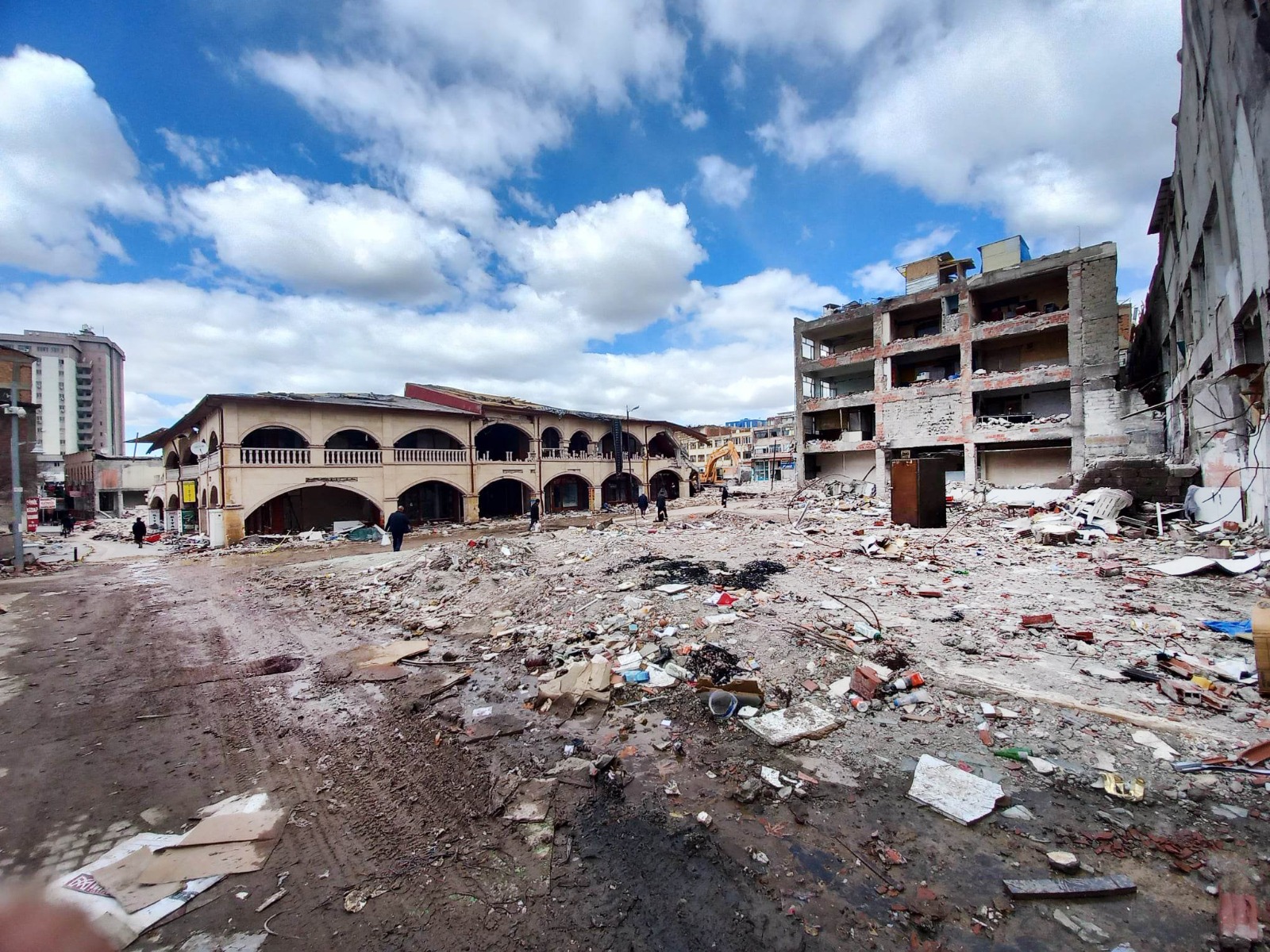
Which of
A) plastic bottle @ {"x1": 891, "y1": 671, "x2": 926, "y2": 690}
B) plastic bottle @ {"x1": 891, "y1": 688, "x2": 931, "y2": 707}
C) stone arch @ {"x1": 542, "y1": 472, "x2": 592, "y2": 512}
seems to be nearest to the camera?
plastic bottle @ {"x1": 891, "y1": 688, "x2": 931, "y2": 707}

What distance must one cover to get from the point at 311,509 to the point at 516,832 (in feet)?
81.6

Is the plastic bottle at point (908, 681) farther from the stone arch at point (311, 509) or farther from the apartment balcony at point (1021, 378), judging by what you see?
the apartment balcony at point (1021, 378)

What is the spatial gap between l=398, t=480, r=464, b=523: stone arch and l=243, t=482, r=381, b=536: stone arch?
2.03 m

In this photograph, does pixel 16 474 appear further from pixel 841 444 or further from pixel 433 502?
pixel 841 444

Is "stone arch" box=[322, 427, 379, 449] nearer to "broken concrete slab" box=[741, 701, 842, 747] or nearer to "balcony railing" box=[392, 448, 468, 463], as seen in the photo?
"balcony railing" box=[392, 448, 468, 463]

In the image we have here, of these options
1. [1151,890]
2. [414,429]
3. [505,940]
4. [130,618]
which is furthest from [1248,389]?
[414,429]

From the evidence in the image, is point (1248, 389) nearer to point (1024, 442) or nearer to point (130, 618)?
point (1024, 442)

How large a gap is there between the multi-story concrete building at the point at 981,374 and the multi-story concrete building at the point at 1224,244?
7.42m

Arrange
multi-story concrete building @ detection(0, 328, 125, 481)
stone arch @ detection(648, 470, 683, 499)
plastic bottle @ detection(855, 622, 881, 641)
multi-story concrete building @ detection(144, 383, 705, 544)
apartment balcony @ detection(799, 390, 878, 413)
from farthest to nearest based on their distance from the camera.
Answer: multi-story concrete building @ detection(0, 328, 125, 481) < stone arch @ detection(648, 470, 683, 499) < apartment balcony @ detection(799, 390, 878, 413) < multi-story concrete building @ detection(144, 383, 705, 544) < plastic bottle @ detection(855, 622, 881, 641)

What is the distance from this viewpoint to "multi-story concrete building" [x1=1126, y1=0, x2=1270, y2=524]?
6414 mm

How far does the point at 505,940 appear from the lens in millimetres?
2168

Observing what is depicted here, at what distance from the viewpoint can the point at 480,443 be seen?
29.9 m

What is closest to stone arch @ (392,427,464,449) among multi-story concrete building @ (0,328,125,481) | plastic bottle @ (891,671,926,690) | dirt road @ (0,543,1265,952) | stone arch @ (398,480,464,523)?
stone arch @ (398,480,464,523)

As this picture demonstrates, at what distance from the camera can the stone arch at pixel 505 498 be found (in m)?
29.0
